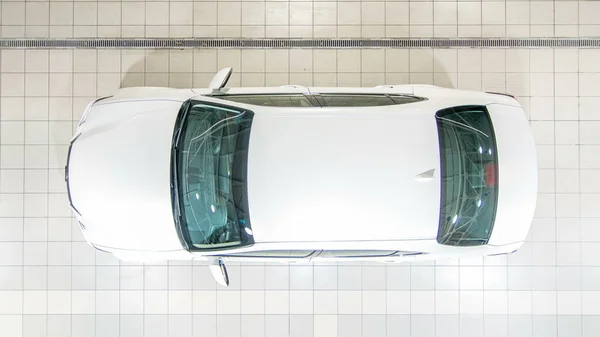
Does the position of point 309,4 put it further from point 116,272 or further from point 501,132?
point 116,272

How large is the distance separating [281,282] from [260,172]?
1.59 metres

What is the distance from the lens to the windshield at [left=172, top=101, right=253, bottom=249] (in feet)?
8.45

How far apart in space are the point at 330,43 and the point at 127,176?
218cm

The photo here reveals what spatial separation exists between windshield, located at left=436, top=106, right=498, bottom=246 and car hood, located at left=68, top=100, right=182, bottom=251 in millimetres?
1771

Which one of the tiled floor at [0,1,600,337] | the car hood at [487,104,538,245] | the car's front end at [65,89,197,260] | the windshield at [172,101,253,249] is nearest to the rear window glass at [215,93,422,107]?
the windshield at [172,101,253,249]

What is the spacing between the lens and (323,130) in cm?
257

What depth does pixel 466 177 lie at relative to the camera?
265 centimetres

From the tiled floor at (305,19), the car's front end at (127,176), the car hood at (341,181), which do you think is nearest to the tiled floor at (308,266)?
the tiled floor at (305,19)

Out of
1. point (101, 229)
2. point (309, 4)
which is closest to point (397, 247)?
point (101, 229)

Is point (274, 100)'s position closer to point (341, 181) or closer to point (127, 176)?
point (341, 181)

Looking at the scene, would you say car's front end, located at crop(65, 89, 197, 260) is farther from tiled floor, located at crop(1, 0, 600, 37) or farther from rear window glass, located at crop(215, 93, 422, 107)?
tiled floor, located at crop(1, 0, 600, 37)

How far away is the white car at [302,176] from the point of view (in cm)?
254

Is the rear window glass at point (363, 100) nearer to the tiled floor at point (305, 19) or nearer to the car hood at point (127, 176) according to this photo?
the car hood at point (127, 176)

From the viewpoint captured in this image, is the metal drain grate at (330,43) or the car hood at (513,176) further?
the metal drain grate at (330,43)
